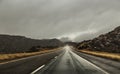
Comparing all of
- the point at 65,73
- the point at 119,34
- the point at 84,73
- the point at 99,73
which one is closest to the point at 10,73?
the point at 65,73

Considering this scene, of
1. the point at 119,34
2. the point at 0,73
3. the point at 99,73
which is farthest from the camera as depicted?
the point at 119,34

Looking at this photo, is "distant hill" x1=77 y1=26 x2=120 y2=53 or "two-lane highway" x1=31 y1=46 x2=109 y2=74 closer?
"two-lane highway" x1=31 y1=46 x2=109 y2=74

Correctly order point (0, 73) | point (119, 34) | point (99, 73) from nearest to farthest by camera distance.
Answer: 1. point (0, 73)
2. point (99, 73)
3. point (119, 34)

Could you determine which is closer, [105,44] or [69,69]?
[69,69]

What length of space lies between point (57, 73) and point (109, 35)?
128585 millimetres

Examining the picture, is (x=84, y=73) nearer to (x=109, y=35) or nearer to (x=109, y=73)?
(x=109, y=73)

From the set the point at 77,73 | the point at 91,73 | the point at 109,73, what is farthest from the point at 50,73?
the point at 109,73

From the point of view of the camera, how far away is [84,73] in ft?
41.7

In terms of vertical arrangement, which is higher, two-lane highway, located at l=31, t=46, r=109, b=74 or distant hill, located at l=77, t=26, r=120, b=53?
distant hill, located at l=77, t=26, r=120, b=53

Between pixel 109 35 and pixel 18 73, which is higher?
pixel 109 35

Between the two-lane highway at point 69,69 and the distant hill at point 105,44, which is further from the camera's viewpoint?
the distant hill at point 105,44

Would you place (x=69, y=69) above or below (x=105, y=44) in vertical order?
below

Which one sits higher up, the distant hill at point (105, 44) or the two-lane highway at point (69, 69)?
the distant hill at point (105, 44)

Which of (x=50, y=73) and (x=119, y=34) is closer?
(x=50, y=73)
